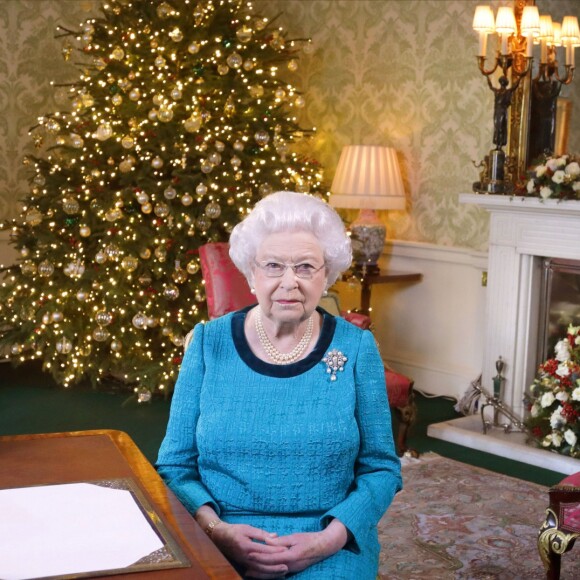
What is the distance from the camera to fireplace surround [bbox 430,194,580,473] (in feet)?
16.9

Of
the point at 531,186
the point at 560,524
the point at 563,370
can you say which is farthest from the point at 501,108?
the point at 560,524

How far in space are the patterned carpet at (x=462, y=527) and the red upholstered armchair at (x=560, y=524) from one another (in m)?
0.49

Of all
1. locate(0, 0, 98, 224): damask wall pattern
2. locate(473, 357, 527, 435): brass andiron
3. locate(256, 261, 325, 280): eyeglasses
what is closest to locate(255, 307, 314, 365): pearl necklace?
locate(256, 261, 325, 280): eyeglasses

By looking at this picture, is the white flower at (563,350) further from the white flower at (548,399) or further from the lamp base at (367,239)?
the lamp base at (367,239)

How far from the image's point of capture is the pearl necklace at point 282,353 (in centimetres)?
206

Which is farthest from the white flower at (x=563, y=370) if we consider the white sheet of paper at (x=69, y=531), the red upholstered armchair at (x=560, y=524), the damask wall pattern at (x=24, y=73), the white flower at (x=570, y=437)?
the damask wall pattern at (x=24, y=73)

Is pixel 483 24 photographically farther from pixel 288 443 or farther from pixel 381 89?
pixel 288 443

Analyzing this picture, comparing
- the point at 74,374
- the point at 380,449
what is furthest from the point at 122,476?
the point at 74,374

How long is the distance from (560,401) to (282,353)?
3.14m

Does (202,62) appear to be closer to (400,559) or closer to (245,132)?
(245,132)

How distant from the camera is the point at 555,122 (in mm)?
5395

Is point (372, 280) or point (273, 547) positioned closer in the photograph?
point (273, 547)

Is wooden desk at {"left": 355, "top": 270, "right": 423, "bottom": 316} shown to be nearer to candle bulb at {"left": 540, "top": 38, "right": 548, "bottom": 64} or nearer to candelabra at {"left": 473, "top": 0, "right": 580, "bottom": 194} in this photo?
candelabra at {"left": 473, "top": 0, "right": 580, "bottom": 194}

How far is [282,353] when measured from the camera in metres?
2.07
